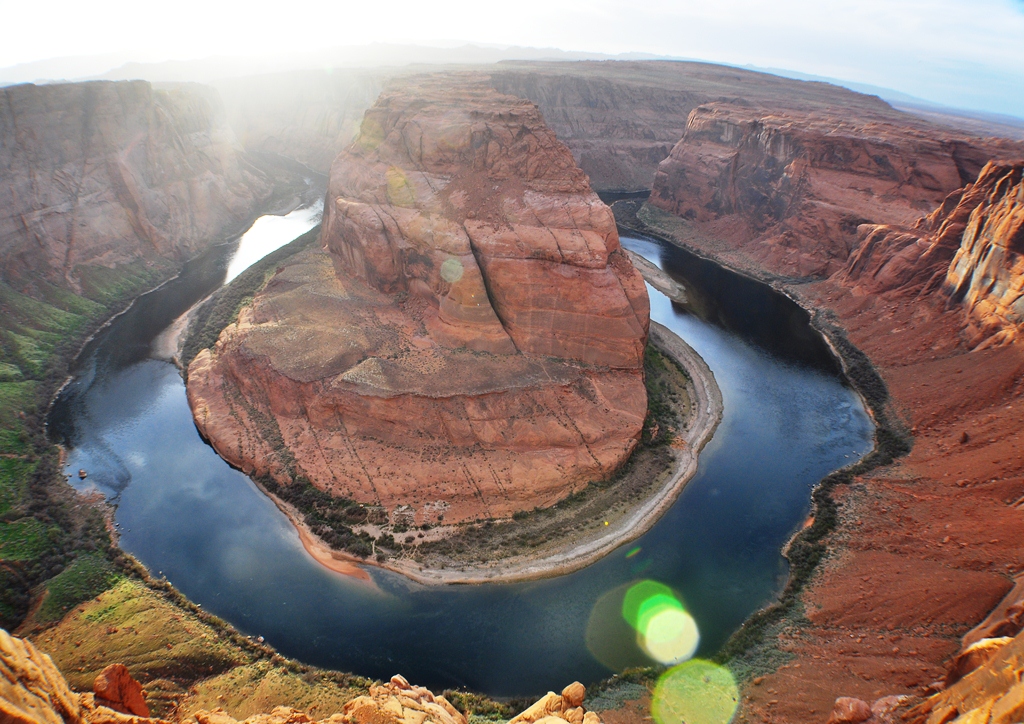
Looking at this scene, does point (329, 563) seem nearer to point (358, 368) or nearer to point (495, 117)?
point (358, 368)

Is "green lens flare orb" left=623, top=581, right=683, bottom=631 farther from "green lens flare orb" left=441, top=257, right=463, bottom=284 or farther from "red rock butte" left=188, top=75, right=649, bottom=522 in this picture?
"green lens flare orb" left=441, top=257, right=463, bottom=284

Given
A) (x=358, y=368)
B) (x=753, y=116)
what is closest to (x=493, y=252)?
(x=358, y=368)

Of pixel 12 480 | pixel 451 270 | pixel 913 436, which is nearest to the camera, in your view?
pixel 12 480

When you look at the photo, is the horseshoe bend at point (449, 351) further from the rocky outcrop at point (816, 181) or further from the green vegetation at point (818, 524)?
the rocky outcrop at point (816, 181)

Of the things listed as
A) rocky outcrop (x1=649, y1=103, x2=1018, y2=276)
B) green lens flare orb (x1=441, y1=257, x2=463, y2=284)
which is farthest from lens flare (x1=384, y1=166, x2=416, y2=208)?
rocky outcrop (x1=649, y1=103, x2=1018, y2=276)

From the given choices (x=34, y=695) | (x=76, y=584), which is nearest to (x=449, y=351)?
(x=76, y=584)

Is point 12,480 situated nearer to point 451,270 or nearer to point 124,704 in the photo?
point 124,704

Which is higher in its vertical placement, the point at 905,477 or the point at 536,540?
the point at 905,477
